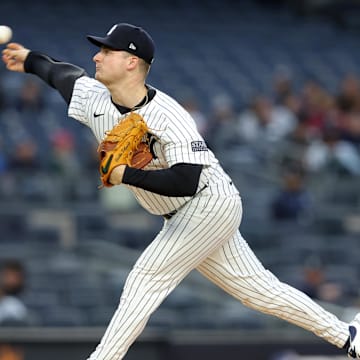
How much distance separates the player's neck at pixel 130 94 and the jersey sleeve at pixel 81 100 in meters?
0.23

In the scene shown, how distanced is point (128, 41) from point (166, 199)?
70 cm

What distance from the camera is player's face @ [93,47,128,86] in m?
4.57

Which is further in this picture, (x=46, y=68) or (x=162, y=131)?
(x=46, y=68)

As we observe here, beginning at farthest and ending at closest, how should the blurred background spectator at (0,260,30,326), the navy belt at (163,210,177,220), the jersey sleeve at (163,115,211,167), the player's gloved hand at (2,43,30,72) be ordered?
1. the blurred background spectator at (0,260,30,326)
2. the player's gloved hand at (2,43,30,72)
3. the navy belt at (163,210,177,220)
4. the jersey sleeve at (163,115,211,167)

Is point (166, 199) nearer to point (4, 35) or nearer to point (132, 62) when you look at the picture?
point (132, 62)

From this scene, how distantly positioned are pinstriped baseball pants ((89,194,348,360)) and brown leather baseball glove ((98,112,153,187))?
347 mm

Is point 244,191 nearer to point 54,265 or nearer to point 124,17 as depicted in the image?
point 54,265

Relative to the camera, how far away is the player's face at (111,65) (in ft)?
15.0

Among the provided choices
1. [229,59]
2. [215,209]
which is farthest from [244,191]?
[215,209]

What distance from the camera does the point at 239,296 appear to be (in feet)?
16.2

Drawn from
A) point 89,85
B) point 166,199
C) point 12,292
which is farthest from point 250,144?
point 166,199

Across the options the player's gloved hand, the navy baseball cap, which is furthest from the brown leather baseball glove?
the player's gloved hand

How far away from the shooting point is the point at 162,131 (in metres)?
4.58

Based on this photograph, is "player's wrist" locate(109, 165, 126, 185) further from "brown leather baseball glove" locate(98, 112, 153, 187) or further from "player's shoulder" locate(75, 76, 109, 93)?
"player's shoulder" locate(75, 76, 109, 93)
